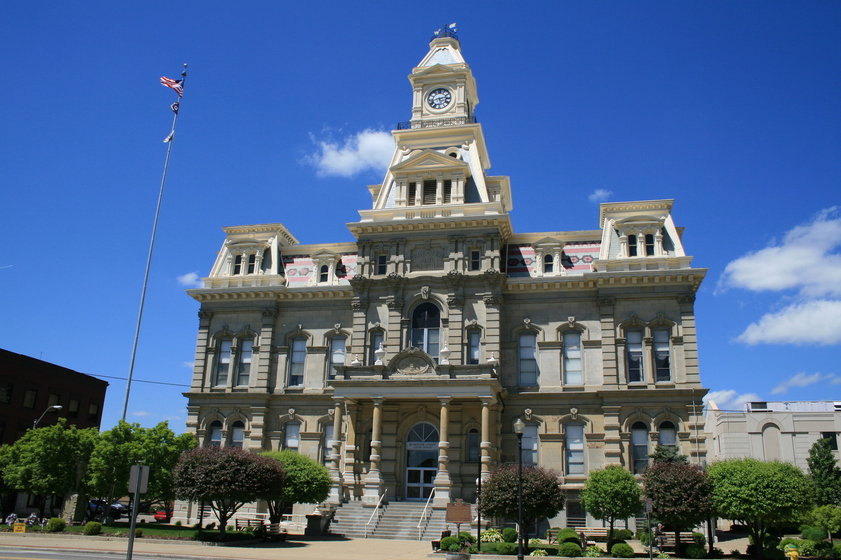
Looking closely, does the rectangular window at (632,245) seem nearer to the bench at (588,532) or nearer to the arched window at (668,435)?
the arched window at (668,435)

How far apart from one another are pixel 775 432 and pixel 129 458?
5788 cm

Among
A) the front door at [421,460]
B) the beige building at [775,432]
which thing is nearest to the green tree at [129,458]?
the front door at [421,460]

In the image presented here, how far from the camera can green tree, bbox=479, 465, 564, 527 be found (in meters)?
31.7

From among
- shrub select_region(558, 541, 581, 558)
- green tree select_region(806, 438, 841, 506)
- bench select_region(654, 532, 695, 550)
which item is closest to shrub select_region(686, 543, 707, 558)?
bench select_region(654, 532, 695, 550)

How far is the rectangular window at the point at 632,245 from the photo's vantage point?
146 feet

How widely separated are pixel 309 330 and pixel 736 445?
4479 centimetres

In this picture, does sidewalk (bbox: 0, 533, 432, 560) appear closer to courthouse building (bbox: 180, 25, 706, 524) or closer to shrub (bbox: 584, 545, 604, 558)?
courthouse building (bbox: 180, 25, 706, 524)

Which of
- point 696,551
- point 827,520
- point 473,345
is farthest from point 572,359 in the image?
point 827,520

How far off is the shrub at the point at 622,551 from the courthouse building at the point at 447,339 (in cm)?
890

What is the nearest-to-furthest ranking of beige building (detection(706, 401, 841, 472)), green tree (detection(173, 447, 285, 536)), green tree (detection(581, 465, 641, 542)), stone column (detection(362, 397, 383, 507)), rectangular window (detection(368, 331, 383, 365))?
green tree (detection(173, 447, 285, 536)) → green tree (detection(581, 465, 641, 542)) → stone column (detection(362, 397, 383, 507)) → rectangular window (detection(368, 331, 383, 365)) → beige building (detection(706, 401, 841, 472))

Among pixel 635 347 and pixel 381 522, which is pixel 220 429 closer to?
pixel 381 522

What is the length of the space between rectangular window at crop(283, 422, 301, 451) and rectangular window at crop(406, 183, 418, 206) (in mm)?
16109

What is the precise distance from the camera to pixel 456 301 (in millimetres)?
43781

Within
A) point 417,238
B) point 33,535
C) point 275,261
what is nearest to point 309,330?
point 275,261
